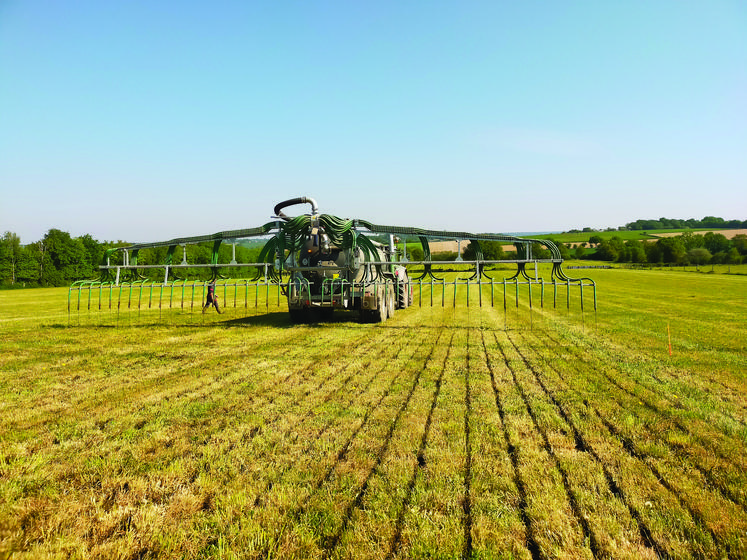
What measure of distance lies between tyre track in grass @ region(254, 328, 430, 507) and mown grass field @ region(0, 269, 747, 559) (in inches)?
1.2

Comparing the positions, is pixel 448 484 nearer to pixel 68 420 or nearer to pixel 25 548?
pixel 25 548

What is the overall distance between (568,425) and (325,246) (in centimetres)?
900

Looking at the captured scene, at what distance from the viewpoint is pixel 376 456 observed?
4.05 m

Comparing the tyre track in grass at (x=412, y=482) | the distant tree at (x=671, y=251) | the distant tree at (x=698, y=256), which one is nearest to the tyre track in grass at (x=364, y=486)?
the tyre track in grass at (x=412, y=482)

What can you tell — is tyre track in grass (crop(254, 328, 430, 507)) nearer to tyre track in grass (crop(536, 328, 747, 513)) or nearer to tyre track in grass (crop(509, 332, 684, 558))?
tyre track in grass (crop(509, 332, 684, 558))

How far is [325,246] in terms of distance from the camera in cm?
1278

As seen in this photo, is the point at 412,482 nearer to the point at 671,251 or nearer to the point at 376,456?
the point at 376,456

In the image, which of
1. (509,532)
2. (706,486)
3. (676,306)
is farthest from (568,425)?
(676,306)

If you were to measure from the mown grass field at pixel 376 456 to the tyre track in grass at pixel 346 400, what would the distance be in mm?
31

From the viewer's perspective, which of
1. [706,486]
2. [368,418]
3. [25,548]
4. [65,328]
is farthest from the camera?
[65,328]

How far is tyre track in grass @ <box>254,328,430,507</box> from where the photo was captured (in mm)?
3777

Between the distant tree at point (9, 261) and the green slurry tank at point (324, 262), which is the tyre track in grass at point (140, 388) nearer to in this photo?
the green slurry tank at point (324, 262)

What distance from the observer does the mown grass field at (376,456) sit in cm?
289

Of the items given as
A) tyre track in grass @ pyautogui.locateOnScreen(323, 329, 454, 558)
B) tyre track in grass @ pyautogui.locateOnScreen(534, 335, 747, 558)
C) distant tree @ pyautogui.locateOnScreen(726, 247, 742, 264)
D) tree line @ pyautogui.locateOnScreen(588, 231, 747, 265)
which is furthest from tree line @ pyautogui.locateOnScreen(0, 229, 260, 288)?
distant tree @ pyautogui.locateOnScreen(726, 247, 742, 264)
